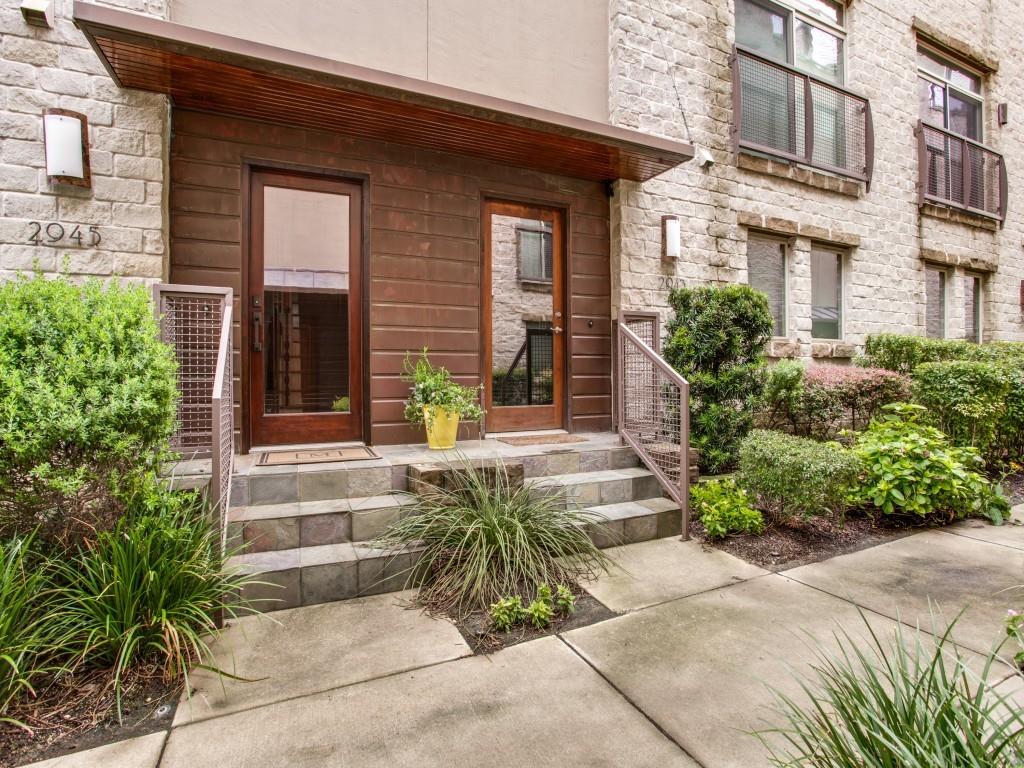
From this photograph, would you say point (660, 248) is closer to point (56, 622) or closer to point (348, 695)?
point (348, 695)

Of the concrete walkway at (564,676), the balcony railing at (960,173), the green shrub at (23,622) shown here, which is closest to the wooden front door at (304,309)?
the concrete walkway at (564,676)

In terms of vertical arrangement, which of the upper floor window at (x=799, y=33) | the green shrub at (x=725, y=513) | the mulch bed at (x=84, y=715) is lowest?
the mulch bed at (x=84, y=715)

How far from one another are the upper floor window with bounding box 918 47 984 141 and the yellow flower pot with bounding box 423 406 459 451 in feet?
24.8

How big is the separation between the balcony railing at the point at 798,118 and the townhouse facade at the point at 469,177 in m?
0.03

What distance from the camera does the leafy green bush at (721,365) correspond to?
409 cm

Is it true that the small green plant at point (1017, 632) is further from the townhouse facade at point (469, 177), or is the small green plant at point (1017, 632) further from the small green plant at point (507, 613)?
the townhouse facade at point (469, 177)

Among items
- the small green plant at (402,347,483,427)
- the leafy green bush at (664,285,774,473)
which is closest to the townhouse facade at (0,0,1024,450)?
the small green plant at (402,347,483,427)

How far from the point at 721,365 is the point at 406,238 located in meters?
2.65

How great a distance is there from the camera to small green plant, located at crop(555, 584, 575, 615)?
2.48m

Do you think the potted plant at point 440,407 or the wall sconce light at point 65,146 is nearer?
the wall sconce light at point 65,146

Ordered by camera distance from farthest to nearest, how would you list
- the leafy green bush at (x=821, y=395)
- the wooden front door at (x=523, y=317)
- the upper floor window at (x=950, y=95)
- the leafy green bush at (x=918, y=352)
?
1. the upper floor window at (x=950, y=95)
2. the leafy green bush at (x=918, y=352)
3. the leafy green bush at (x=821, y=395)
4. the wooden front door at (x=523, y=317)

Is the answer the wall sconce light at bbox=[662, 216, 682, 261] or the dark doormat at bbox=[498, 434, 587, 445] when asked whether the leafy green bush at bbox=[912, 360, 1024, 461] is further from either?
the dark doormat at bbox=[498, 434, 587, 445]

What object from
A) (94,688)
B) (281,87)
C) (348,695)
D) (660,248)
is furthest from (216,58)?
(660,248)

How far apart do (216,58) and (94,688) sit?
10.2 feet
